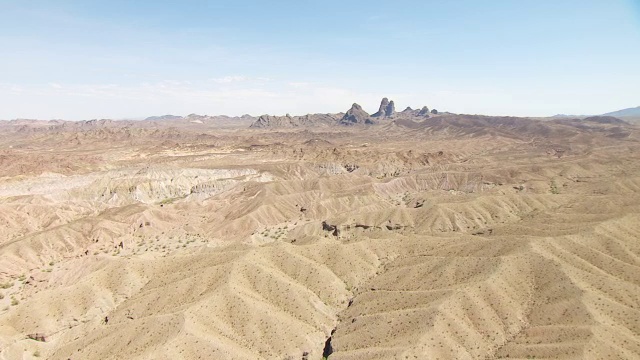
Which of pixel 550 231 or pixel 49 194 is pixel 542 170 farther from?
pixel 49 194

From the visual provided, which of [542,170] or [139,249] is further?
[542,170]

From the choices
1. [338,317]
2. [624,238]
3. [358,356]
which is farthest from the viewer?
[624,238]

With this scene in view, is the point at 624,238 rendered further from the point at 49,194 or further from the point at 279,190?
the point at 49,194

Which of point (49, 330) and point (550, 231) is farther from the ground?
point (550, 231)

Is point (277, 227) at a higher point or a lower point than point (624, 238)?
lower

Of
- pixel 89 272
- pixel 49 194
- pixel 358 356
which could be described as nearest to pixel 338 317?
pixel 358 356

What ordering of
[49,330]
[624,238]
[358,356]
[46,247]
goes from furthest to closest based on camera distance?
[46,247] < [624,238] < [49,330] < [358,356]

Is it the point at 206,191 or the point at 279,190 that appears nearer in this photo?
the point at 279,190

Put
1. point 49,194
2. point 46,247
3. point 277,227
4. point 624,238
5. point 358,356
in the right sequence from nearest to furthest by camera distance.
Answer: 1. point 358,356
2. point 624,238
3. point 46,247
4. point 277,227
5. point 49,194

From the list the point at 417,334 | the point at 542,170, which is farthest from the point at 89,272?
the point at 542,170
